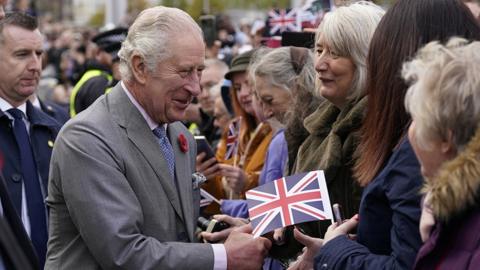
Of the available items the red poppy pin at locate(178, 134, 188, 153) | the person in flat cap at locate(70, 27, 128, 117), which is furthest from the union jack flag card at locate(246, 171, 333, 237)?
the person in flat cap at locate(70, 27, 128, 117)

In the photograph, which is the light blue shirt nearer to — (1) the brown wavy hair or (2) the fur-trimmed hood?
(1) the brown wavy hair

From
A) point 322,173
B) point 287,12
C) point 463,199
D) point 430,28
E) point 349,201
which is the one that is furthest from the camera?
point 287,12

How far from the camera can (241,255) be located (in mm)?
4035

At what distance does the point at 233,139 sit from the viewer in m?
6.84

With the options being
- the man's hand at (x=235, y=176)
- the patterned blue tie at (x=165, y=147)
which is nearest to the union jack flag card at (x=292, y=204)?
the patterned blue tie at (x=165, y=147)

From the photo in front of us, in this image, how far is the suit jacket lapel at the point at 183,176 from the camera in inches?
163

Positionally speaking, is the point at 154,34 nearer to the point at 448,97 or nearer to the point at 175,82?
the point at 175,82

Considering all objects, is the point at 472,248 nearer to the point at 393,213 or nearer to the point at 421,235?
the point at 421,235

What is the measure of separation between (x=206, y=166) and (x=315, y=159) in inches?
61.0

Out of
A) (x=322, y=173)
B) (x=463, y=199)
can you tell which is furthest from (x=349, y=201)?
(x=463, y=199)

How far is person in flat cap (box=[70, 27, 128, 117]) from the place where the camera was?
328 inches

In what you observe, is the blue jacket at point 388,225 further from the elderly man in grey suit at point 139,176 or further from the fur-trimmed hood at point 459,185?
the elderly man in grey suit at point 139,176

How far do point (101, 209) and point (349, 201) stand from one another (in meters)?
1.15

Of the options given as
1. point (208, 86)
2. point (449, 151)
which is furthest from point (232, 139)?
point (449, 151)
